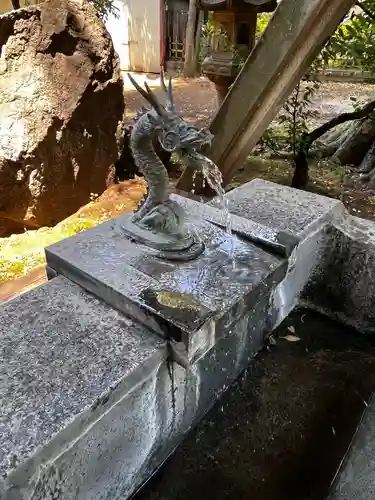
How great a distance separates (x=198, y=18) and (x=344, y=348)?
10.1 metres

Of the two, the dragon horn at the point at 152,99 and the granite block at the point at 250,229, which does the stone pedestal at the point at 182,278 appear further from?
the dragon horn at the point at 152,99

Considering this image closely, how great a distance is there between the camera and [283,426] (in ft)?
6.26

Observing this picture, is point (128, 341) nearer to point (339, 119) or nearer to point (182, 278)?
point (182, 278)

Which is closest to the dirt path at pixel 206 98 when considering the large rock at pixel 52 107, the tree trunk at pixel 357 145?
the tree trunk at pixel 357 145

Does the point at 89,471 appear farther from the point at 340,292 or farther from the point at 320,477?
the point at 340,292

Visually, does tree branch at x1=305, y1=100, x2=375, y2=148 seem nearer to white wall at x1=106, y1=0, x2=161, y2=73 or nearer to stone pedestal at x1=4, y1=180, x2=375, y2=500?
stone pedestal at x1=4, y1=180, x2=375, y2=500

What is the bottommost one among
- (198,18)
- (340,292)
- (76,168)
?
(76,168)

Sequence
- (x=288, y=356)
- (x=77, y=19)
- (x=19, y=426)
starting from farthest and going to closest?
1. (x=77, y=19)
2. (x=288, y=356)
3. (x=19, y=426)

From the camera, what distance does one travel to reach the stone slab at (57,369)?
1.11m

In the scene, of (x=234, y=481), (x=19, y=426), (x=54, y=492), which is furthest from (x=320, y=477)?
(x=19, y=426)

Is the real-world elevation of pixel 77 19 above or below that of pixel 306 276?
above

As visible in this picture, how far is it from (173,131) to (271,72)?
1854 millimetres

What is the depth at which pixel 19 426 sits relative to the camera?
115cm

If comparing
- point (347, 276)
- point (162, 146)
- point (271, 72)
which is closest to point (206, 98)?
point (271, 72)
